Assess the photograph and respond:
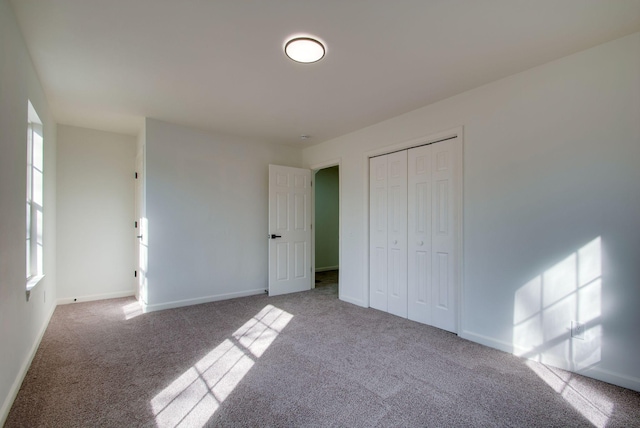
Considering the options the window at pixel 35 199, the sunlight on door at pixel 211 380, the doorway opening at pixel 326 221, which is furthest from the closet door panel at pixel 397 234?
the window at pixel 35 199

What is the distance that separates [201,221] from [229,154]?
3.60ft

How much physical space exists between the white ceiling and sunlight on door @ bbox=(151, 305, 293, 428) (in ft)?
8.11

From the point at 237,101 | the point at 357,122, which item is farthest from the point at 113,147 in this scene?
the point at 357,122

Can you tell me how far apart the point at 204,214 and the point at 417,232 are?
2929mm

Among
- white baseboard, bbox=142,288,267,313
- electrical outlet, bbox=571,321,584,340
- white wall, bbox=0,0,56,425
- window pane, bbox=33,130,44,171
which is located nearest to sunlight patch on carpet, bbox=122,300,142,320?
white baseboard, bbox=142,288,267,313

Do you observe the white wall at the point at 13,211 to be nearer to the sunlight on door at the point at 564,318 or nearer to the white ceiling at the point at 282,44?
the white ceiling at the point at 282,44

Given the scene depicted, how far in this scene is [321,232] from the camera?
696cm

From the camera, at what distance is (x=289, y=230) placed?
16.3 feet

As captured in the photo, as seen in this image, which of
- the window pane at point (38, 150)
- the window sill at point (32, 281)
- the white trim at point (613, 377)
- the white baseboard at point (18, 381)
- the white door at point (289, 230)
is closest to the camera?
the white baseboard at point (18, 381)

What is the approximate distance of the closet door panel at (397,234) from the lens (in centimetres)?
369

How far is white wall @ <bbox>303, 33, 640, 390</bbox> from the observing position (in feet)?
7.02

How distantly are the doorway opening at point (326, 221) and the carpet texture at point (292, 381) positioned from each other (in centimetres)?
349

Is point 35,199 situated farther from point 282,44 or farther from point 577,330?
point 577,330

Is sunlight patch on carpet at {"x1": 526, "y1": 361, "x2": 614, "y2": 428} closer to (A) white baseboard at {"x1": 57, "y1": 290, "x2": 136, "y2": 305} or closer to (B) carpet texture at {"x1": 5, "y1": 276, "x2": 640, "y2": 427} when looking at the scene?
(B) carpet texture at {"x1": 5, "y1": 276, "x2": 640, "y2": 427}
